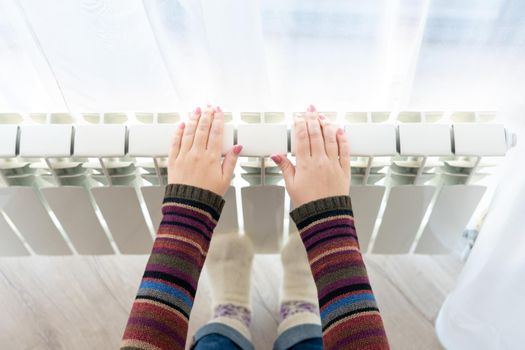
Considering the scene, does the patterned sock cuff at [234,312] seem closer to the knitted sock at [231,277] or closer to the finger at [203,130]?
the knitted sock at [231,277]

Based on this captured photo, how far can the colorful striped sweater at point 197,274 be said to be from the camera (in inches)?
23.8

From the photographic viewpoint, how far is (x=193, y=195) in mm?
635

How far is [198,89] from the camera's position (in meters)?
0.64

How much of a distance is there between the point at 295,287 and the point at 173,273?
41 centimetres

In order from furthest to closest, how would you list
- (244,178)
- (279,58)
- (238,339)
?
(238,339) → (244,178) → (279,58)

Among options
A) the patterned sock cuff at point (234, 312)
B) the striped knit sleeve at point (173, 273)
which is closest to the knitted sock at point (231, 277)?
the patterned sock cuff at point (234, 312)

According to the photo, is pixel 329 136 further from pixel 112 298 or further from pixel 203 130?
pixel 112 298

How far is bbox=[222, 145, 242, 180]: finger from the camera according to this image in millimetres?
606

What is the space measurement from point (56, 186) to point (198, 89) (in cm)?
26

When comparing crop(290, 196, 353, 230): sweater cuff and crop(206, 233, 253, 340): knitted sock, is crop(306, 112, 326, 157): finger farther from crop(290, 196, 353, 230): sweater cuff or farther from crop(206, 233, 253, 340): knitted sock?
crop(206, 233, 253, 340): knitted sock


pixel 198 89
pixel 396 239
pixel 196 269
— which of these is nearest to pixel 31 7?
pixel 198 89

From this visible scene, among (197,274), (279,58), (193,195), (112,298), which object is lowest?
(112,298)

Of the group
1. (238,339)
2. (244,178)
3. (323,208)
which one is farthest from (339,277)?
(238,339)

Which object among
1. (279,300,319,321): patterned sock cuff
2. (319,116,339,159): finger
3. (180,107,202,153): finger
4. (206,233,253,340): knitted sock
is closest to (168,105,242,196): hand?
(180,107,202,153): finger
